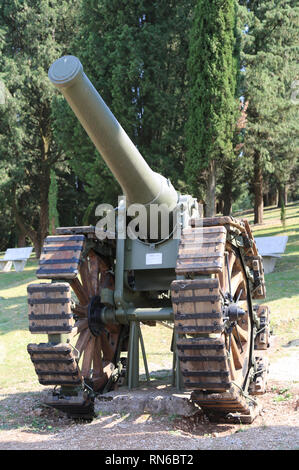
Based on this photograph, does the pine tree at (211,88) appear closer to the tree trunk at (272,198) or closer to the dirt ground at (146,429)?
the dirt ground at (146,429)

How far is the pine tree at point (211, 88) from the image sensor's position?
15195mm

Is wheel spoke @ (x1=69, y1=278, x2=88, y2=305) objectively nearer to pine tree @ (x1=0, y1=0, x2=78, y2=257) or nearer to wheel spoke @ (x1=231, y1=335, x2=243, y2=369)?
wheel spoke @ (x1=231, y1=335, x2=243, y2=369)

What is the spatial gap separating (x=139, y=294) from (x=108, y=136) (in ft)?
7.15

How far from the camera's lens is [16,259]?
65.7 feet

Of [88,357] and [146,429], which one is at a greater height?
[88,357]

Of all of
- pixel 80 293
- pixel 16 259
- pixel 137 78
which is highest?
pixel 137 78

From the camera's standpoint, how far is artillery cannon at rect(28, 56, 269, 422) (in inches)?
173

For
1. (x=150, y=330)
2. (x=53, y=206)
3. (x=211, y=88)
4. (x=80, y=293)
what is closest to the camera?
(x=80, y=293)

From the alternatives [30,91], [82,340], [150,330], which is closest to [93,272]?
[82,340]

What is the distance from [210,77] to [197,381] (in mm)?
12095

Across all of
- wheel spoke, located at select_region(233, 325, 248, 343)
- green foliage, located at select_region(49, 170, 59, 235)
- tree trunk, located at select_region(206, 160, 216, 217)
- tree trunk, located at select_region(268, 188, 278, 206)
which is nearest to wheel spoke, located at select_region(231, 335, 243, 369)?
wheel spoke, located at select_region(233, 325, 248, 343)

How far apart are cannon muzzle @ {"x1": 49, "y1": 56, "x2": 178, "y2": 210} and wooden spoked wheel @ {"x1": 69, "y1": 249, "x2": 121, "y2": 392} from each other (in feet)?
3.01

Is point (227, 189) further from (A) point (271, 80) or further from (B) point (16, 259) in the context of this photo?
(B) point (16, 259)
